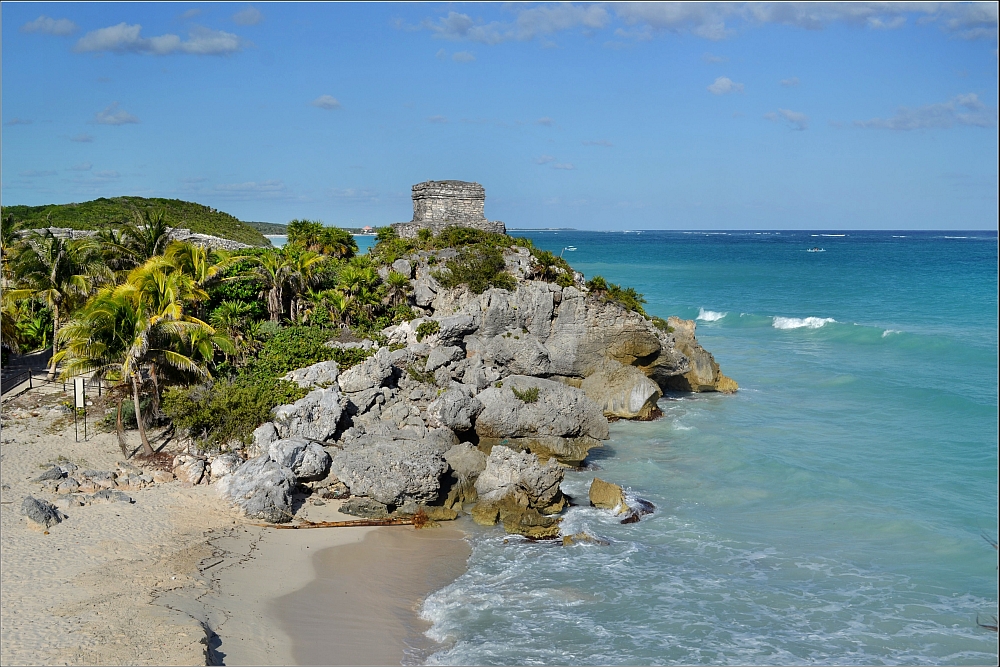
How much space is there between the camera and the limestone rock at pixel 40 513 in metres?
13.0

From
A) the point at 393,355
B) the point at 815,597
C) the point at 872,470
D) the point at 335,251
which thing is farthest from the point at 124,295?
the point at 872,470

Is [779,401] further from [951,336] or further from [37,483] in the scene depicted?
[37,483]

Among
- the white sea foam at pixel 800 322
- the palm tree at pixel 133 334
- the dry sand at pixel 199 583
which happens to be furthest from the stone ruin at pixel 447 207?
the white sea foam at pixel 800 322

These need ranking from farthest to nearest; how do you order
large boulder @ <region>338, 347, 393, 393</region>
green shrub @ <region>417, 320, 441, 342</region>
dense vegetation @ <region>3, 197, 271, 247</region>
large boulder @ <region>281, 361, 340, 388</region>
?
1. dense vegetation @ <region>3, 197, 271, 247</region>
2. green shrub @ <region>417, 320, 441, 342</region>
3. large boulder @ <region>281, 361, 340, 388</region>
4. large boulder @ <region>338, 347, 393, 393</region>

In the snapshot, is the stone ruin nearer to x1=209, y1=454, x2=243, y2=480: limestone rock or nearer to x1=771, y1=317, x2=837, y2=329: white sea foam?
x1=209, y1=454, x2=243, y2=480: limestone rock

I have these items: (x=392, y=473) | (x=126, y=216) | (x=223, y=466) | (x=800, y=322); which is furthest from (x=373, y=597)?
(x=800, y=322)

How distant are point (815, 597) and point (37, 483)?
14710mm

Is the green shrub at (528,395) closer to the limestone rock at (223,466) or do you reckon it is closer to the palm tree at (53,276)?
the limestone rock at (223,466)

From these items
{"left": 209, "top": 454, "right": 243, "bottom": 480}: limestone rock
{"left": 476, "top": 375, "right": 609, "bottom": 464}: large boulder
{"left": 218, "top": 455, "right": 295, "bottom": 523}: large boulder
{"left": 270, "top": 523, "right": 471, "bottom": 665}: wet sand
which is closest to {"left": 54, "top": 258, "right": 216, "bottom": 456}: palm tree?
{"left": 209, "top": 454, "right": 243, "bottom": 480}: limestone rock

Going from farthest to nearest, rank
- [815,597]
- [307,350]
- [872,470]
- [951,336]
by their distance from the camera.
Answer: [951,336], [307,350], [872,470], [815,597]

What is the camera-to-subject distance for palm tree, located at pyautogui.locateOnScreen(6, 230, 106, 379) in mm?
20984

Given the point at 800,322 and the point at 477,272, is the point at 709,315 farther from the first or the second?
the point at 477,272

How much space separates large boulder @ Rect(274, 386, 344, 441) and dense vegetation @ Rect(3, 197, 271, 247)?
19371 mm

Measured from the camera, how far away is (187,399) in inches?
665
